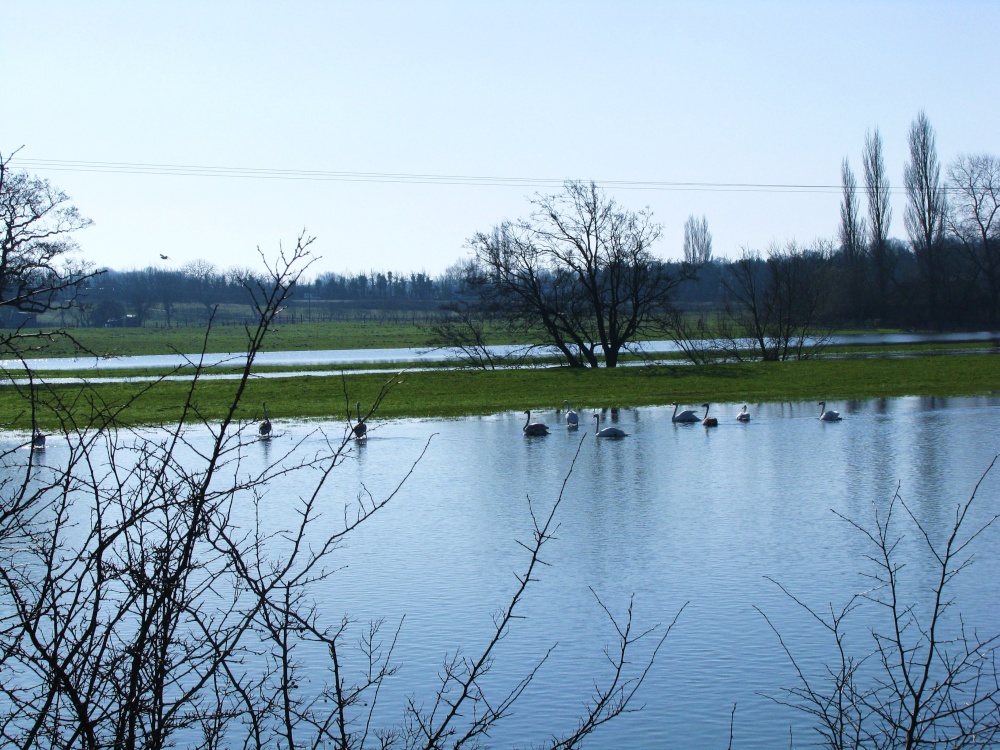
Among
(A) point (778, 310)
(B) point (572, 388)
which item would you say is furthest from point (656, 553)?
(A) point (778, 310)

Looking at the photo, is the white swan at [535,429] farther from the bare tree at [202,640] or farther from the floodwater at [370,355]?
the floodwater at [370,355]

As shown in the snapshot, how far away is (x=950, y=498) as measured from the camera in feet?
44.2

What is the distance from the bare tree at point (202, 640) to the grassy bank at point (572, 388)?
15.9 m

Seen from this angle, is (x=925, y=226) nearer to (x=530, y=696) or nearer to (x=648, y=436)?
(x=648, y=436)

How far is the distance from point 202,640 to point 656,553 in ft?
26.3

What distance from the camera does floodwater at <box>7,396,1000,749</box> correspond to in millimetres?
7473

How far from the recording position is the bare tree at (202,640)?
11.1ft

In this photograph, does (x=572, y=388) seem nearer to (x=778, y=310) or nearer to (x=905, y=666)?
(x=778, y=310)

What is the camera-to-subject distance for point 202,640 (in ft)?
12.9

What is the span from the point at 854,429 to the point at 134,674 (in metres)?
20.6

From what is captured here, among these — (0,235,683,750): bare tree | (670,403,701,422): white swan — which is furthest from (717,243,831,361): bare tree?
(0,235,683,750): bare tree

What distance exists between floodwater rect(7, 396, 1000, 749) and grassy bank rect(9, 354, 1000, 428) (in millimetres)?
7845

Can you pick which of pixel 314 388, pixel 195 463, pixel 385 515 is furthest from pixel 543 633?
pixel 314 388

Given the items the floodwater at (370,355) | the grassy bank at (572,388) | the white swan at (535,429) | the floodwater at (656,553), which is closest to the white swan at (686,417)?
the floodwater at (656,553)
